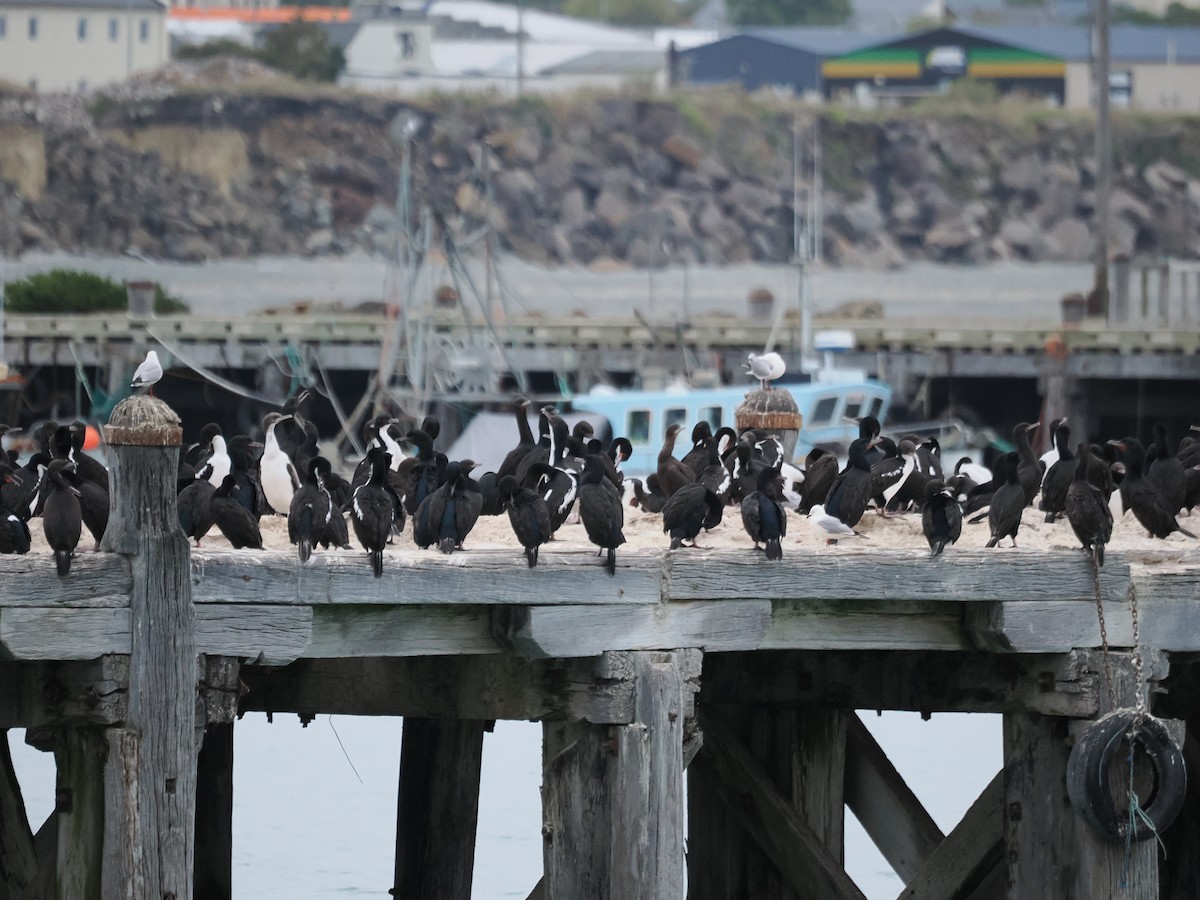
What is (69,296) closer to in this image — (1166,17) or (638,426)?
(638,426)

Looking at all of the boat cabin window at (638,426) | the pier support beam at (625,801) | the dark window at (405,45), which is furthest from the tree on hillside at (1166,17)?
the pier support beam at (625,801)

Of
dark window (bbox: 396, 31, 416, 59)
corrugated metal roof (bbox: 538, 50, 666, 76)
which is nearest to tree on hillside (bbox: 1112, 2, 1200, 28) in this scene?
corrugated metal roof (bbox: 538, 50, 666, 76)

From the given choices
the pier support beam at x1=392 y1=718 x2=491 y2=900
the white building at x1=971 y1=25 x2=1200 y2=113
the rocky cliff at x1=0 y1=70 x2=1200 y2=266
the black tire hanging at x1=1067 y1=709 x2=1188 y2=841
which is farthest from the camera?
the white building at x1=971 y1=25 x2=1200 y2=113

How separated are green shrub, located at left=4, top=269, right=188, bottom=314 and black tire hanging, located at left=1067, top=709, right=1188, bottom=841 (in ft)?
130

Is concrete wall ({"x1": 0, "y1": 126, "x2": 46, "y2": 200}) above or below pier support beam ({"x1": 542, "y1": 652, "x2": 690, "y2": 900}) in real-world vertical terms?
above

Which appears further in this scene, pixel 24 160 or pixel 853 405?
pixel 24 160

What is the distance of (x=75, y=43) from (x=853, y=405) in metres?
63.9

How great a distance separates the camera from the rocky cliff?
84.4 meters

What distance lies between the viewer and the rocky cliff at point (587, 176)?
84.4 meters

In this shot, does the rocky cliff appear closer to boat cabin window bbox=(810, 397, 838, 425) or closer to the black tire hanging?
boat cabin window bbox=(810, 397, 838, 425)

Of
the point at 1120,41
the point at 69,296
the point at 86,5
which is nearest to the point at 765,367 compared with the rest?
the point at 69,296

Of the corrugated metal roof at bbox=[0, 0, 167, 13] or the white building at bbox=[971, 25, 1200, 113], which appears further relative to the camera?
the white building at bbox=[971, 25, 1200, 113]

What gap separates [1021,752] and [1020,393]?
32.9 meters

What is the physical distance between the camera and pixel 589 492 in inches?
511
